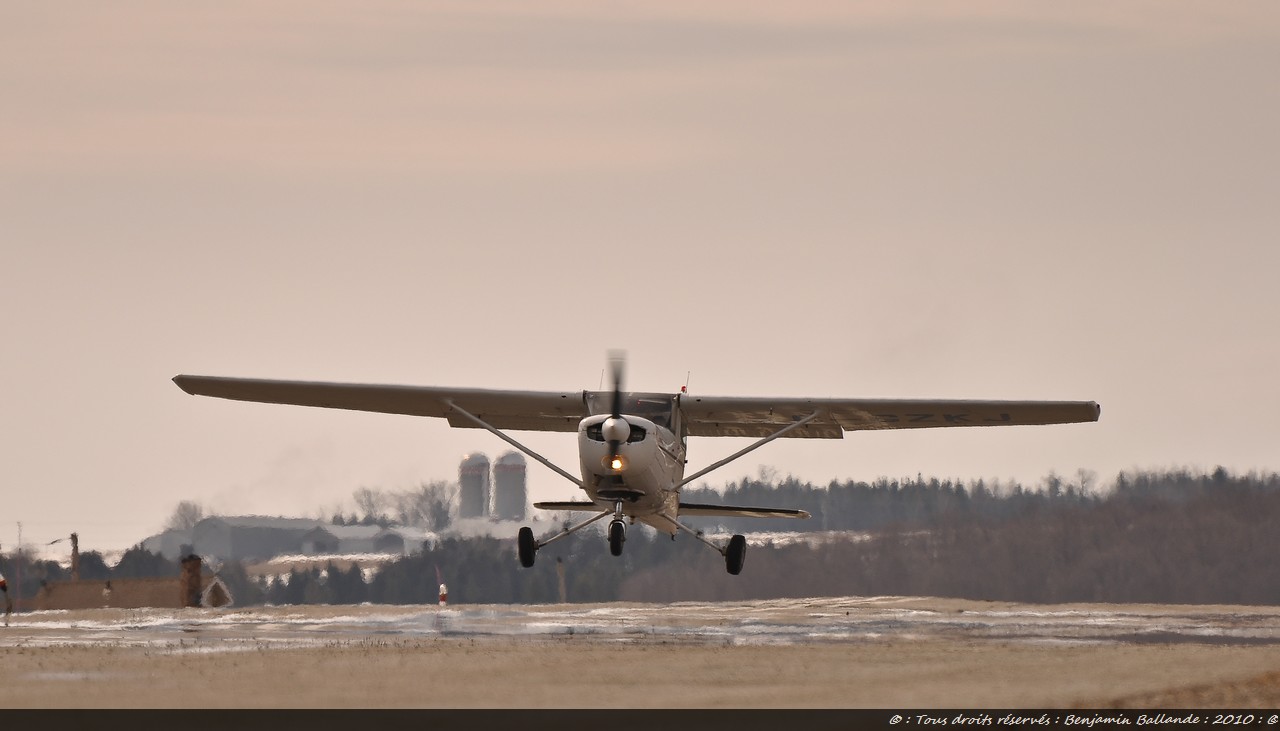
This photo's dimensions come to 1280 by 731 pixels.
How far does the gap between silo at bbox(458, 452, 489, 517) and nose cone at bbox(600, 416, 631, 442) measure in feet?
126

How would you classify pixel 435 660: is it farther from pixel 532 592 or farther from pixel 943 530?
pixel 532 592

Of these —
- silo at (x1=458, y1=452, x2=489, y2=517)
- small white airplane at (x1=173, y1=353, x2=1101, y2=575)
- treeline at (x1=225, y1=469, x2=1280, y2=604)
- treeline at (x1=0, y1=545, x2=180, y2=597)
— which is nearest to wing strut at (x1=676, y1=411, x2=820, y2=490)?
small white airplane at (x1=173, y1=353, x2=1101, y2=575)

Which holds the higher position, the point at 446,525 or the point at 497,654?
the point at 446,525

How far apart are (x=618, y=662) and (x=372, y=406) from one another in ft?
40.5

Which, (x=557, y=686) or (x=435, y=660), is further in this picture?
(x=435, y=660)

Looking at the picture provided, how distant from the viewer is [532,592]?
8306cm

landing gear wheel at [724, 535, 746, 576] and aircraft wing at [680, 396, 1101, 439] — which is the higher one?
aircraft wing at [680, 396, 1101, 439]

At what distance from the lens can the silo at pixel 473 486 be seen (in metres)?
70.0

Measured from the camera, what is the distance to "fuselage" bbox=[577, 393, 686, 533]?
29219mm

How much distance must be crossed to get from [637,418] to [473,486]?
50637 millimetres

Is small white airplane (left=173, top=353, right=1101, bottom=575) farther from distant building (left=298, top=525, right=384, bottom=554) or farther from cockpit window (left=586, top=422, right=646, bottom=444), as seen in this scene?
distant building (left=298, top=525, right=384, bottom=554)

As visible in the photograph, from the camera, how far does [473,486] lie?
79.7 meters
